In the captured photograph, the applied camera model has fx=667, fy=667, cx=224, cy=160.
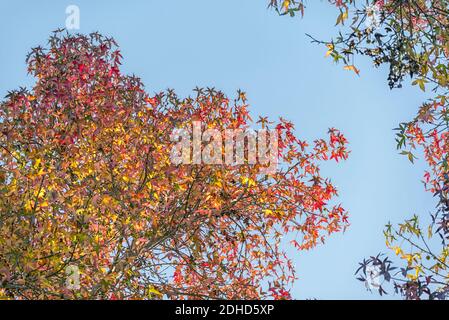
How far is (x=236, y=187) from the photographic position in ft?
39.3

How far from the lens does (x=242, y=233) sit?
12336 millimetres

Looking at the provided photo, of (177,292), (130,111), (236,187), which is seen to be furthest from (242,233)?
(130,111)

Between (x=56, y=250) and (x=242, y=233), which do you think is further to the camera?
(x=242, y=233)

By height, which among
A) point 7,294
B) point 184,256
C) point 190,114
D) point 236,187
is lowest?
point 7,294

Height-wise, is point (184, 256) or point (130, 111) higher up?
point (130, 111)
